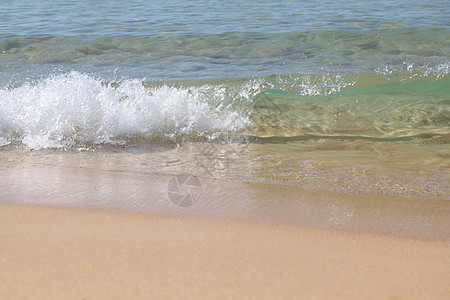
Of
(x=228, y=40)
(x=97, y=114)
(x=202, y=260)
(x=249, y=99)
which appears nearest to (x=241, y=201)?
(x=202, y=260)

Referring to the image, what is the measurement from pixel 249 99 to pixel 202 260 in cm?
313

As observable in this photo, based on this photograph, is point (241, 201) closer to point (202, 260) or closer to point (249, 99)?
point (202, 260)

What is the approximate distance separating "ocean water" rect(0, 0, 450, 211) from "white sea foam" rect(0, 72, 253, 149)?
1 centimetres

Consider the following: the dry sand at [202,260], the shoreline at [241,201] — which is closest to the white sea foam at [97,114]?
the shoreline at [241,201]

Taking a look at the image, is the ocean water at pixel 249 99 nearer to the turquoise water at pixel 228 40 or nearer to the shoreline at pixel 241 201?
the turquoise water at pixel 228 40

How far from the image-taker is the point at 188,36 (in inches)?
322

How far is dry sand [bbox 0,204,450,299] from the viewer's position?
1877 millimetres

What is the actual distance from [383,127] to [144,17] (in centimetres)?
698

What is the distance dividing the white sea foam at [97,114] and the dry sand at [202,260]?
176cm

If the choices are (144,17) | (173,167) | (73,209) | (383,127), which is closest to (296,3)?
(144,17)

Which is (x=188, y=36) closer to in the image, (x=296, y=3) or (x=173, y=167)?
(x=296, y=3)

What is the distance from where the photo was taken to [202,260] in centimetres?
210

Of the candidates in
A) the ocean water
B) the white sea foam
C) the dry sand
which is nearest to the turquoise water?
the ocean water

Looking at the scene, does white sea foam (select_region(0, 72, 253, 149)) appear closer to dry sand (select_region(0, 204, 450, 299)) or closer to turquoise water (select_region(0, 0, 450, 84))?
turquoise water (select_region(0, 0, 450, 84))
